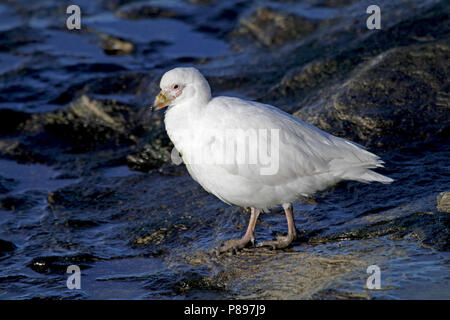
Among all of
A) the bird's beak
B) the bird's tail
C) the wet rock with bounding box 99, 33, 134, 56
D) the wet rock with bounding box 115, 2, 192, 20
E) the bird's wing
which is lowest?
the bird's tail

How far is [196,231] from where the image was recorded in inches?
294

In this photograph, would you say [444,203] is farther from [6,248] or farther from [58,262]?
[6,248]

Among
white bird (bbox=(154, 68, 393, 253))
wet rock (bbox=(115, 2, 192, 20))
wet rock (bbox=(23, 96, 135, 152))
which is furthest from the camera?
wet rock (bbox=(115, 2, 192, 20))

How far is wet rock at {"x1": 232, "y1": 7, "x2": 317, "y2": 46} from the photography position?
14.3m

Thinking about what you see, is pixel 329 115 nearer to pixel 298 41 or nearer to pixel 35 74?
pixel 298 41

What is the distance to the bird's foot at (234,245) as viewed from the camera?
22.0 ft

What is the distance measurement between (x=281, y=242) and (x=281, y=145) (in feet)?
3.41

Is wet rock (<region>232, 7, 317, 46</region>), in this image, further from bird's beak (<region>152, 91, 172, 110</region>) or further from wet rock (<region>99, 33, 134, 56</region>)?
bird's beak (<region>152, 91, 172, 110</region>)

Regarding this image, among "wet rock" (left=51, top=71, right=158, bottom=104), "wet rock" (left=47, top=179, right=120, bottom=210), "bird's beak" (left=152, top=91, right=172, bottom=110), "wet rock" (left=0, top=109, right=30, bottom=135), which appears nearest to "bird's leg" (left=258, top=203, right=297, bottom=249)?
"bird's beak" (left=152, top=91, right=172, bottom=110)

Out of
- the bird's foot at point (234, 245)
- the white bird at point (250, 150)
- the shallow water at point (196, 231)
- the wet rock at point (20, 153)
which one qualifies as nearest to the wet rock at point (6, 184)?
the shallow water at point (196, 231)

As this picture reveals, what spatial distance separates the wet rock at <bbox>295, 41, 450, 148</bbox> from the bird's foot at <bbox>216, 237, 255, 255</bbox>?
2.52 m

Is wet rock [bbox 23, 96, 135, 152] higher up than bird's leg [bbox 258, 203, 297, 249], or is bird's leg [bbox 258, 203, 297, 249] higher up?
wet rock [bbox 23, 96, 135, 152]
